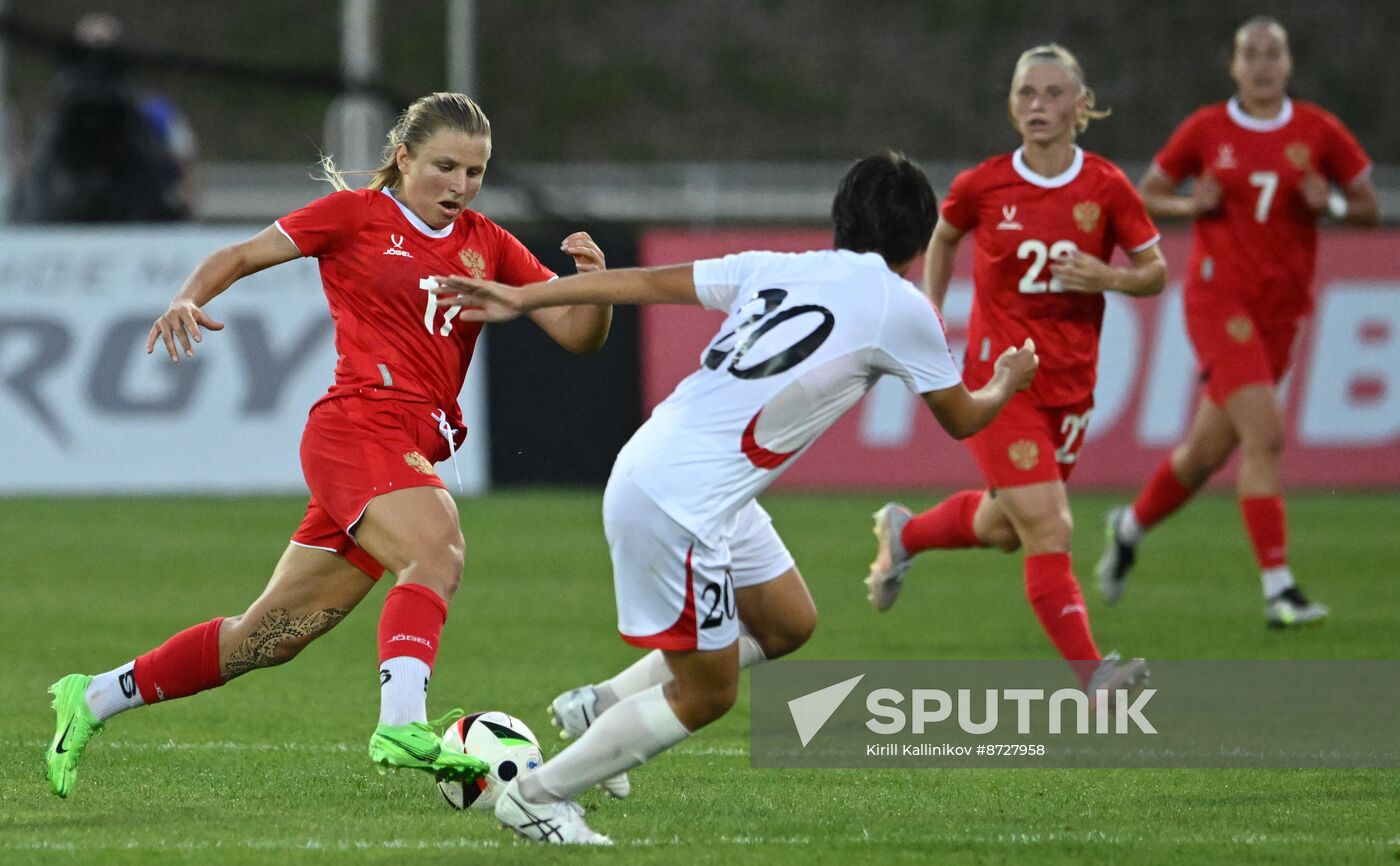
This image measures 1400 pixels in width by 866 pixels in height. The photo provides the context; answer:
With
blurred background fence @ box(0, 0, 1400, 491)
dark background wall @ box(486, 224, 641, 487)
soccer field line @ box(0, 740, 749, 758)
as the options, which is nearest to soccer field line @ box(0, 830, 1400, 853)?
soccer field line @ box(0, 740, 749, 758)

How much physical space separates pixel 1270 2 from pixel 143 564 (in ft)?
75.7

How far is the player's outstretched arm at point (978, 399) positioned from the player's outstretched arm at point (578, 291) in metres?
0.63

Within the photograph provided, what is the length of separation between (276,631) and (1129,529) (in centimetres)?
486

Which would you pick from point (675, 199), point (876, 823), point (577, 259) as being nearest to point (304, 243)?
point (577, 259)

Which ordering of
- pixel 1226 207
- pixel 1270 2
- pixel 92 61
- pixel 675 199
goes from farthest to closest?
1. pixel 1270 2
2. pixel 675 199
3. pixel 92 61
4. pixel 1226 207

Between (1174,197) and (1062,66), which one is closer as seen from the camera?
(1062,66)

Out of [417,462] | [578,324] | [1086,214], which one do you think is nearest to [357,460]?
[417,462]

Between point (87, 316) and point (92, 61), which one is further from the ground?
point (92, 61)

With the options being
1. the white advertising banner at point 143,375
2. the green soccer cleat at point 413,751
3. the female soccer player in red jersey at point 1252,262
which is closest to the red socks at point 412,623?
the green soccer cleat at point 413,751

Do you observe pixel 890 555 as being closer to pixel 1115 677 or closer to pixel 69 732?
pixel 1115 677

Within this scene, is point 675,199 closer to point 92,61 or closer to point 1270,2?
point 92,61

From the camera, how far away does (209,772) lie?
591 cm

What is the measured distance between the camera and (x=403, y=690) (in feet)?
16.8

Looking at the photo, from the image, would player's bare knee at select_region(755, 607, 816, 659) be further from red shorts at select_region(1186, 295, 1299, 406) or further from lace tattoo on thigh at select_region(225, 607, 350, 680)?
red shorts at select_region(1186, 295, 1299, 406)
